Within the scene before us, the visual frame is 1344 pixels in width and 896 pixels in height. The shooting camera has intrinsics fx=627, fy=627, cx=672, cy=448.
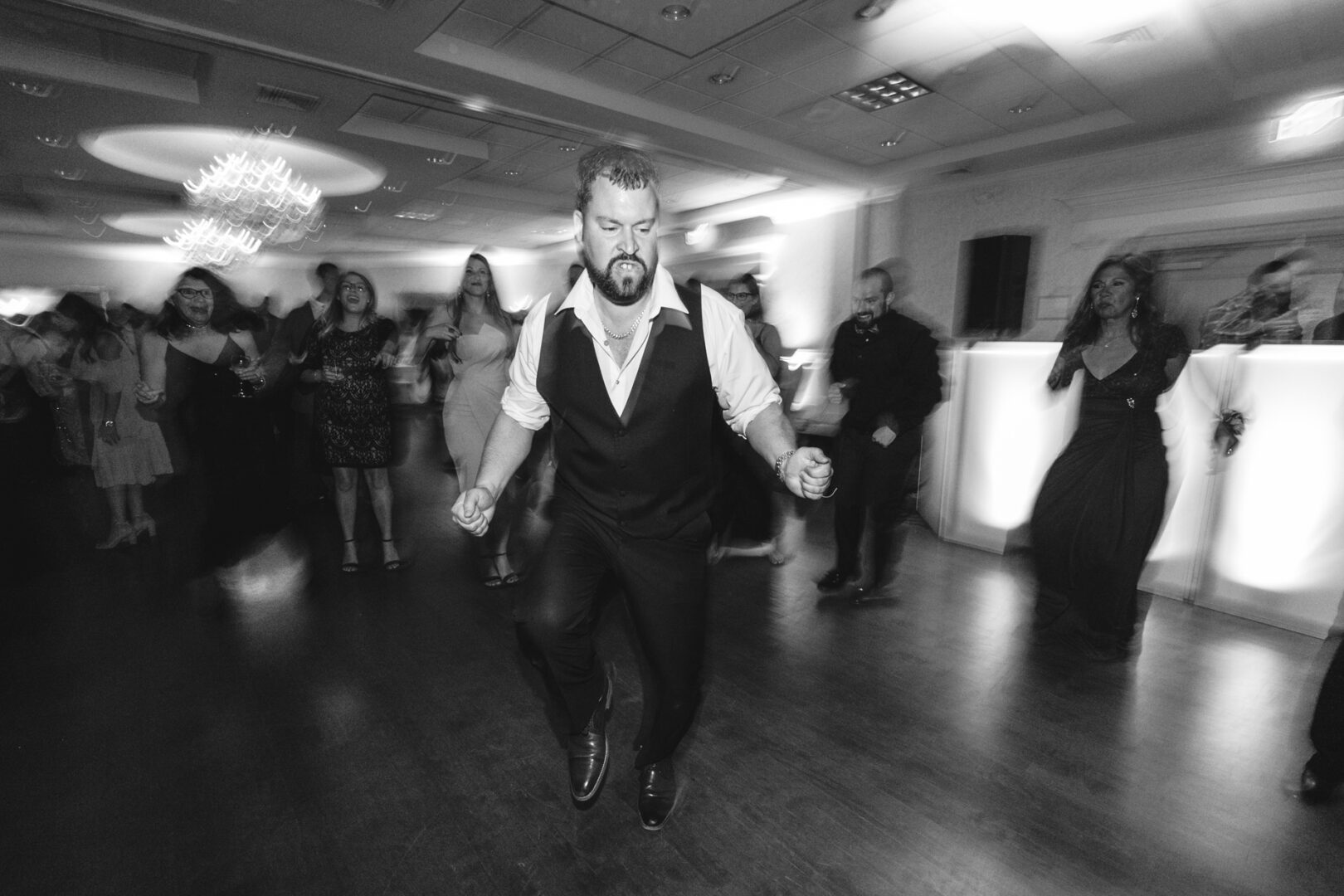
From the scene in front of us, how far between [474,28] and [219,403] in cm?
298

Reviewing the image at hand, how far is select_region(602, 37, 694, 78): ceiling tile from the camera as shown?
431cm

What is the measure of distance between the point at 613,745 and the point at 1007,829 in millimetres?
1130

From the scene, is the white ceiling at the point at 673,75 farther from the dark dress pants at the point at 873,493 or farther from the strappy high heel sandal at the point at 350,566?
the strappy high heel sandal at the point at 350,566

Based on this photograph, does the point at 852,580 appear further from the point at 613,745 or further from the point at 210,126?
the point at 210,126

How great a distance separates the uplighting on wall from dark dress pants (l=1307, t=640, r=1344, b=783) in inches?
205

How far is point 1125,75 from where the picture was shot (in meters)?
4.48

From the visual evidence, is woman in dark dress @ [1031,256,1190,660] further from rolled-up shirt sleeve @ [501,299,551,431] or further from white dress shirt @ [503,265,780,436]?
rolled-up shirt sleeve @ [501,299,551,431]

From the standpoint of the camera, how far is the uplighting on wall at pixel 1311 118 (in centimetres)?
465

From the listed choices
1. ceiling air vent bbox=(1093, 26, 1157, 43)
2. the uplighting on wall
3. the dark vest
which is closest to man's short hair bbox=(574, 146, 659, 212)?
the dark vest

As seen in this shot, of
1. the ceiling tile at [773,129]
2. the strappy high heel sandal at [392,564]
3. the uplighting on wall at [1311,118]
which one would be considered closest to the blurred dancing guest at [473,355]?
the strappy high heel sandal at [392,564]

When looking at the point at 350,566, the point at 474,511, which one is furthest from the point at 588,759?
the point at 350,566

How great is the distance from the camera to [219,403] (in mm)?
2773

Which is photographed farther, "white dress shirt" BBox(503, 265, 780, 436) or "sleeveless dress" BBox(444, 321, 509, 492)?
"sleeveless dress" BBox(444, 321, 509, 492)

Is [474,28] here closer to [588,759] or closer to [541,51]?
[541,51]
